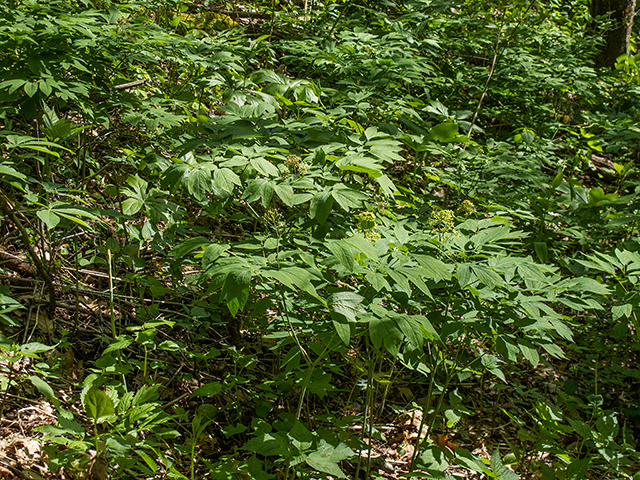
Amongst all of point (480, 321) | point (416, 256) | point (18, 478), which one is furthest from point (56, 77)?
point (480, 321)

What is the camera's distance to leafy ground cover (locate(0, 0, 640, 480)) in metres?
1.69

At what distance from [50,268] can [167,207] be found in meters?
0.71

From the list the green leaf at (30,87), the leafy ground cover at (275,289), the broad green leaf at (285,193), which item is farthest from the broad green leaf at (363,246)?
the green leaf at (30,87)

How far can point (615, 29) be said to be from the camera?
6.62 metres

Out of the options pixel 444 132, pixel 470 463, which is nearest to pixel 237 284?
pixel 470 463

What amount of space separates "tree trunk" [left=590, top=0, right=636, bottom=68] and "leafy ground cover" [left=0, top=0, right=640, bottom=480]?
13.8ft

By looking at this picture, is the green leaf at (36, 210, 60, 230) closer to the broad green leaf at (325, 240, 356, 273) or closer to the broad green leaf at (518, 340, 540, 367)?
the broad green leaf at (325, 240, 356, 273)

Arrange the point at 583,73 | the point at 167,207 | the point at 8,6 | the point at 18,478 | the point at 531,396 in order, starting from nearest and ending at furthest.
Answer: the point at 18,478 → the point at 167,207 → the point at 8,6 → the point at 531,396 → the point at 583,73

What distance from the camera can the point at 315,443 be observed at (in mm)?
1776

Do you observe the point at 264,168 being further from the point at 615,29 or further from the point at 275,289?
the point at 615,29

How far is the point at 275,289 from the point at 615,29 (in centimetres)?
721

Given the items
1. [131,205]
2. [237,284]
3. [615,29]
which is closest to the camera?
[237,284]

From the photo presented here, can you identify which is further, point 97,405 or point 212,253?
point 97,405

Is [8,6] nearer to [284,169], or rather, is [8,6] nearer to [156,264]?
[156,264]
